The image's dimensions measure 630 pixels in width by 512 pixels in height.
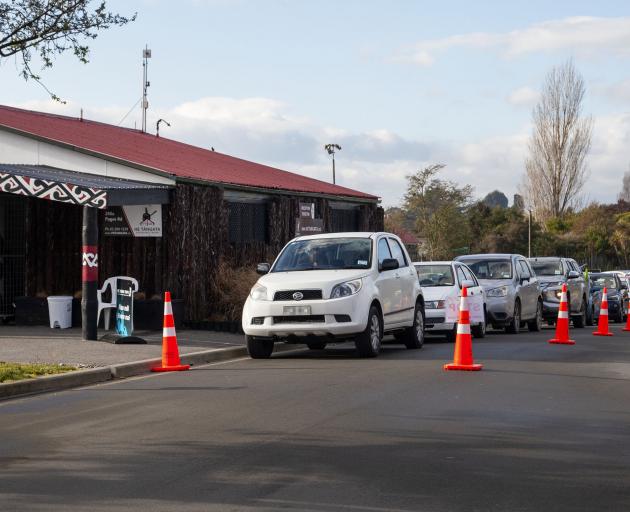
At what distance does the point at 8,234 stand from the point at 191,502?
56.5 feet

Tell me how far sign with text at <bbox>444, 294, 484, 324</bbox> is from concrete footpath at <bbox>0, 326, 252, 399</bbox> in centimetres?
414

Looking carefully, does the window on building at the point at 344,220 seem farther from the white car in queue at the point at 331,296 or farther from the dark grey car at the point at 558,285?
the white car in queue at the point at 331,296

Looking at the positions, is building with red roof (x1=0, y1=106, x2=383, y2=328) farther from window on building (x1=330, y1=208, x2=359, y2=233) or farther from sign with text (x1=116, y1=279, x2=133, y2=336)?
window on building (x1=330, y1=208, x2=359, y2=233)

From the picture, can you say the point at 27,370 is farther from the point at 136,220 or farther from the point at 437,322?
the point at 437,322

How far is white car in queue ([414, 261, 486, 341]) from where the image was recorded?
2044cm

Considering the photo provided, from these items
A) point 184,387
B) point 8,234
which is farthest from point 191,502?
point 8,234

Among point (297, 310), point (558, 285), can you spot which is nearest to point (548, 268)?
point (558, 285)

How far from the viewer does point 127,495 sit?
21.7ft

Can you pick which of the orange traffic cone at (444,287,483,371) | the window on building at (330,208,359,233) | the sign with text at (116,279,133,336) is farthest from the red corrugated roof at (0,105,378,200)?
the orange traffic cone at (444,287,483,371)

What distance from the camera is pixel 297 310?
15.4m

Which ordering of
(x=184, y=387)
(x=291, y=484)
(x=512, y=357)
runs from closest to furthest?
(x=291, y=484) < (x=184, y=387) < (x=512, y=357)

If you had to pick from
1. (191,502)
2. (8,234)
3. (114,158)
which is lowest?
(191,502)

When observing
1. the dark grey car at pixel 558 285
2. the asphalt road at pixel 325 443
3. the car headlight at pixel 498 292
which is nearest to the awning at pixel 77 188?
the asphalt road at pixel 325 443

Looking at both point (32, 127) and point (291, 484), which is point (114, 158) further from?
point (291, 484)
